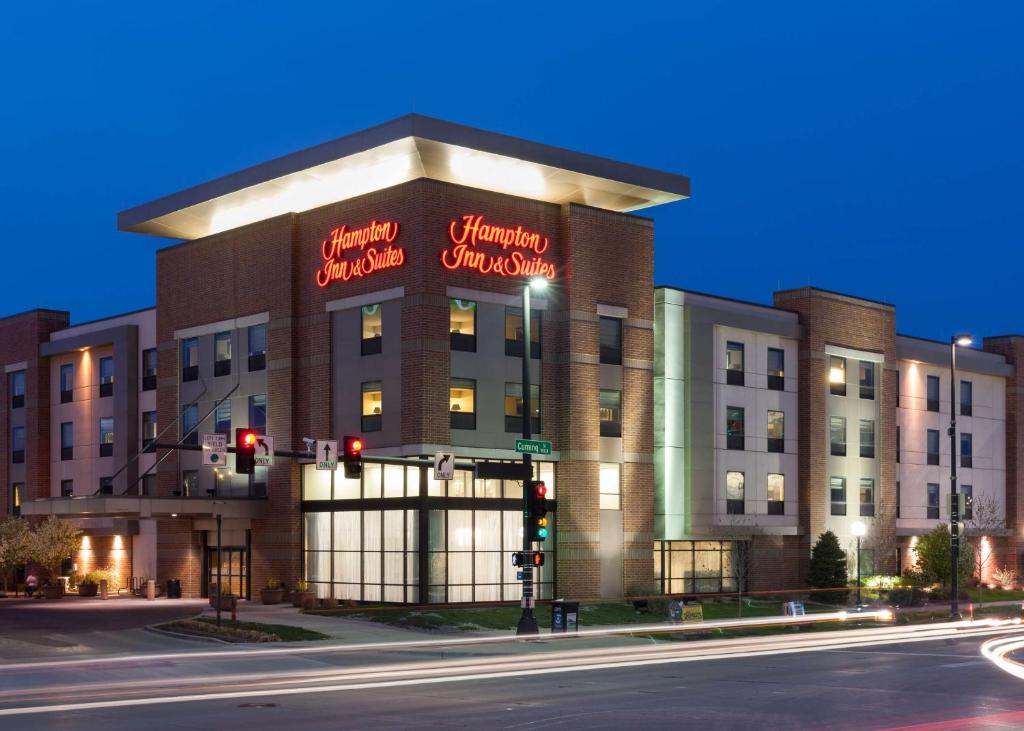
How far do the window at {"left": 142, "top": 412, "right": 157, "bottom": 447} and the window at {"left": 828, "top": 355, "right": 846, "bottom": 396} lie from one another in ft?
109

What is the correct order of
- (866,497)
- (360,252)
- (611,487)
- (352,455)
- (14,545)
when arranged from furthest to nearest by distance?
(866,497) < (14,545) < (611,487) < (360,252) < (352,455)

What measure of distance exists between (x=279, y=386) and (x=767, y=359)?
23376mm

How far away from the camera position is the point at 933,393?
2857 inches

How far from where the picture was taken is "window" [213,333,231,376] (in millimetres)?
57281

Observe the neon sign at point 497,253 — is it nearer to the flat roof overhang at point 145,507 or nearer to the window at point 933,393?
the flat roof overhang at point 145,507

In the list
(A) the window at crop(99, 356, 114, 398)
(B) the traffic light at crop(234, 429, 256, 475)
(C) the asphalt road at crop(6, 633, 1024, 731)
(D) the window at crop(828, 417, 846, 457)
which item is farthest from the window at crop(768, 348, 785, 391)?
(B) the traffic light at crop(234, 429, 256, 475)

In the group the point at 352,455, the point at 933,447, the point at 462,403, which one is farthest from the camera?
the point at 933,447

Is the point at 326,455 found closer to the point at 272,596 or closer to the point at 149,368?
the point at 272,596

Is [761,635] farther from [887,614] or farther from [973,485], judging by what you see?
[973,485]

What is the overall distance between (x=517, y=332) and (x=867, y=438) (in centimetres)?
2374

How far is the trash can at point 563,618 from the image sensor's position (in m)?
39.6

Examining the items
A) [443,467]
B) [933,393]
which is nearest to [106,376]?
[443,467]

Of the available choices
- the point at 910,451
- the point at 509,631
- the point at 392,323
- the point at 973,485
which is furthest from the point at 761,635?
the point at 973,485

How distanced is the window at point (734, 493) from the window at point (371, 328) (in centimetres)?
1888
